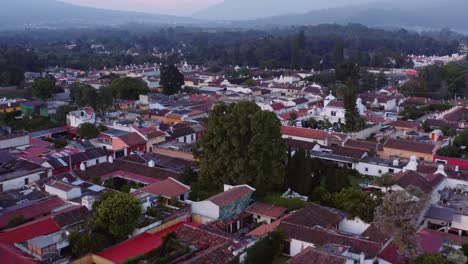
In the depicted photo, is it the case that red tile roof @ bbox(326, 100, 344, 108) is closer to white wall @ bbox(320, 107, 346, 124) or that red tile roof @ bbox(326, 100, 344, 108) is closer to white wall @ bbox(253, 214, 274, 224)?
Answer: white wall @ bbox(320, 107, 346, 124)

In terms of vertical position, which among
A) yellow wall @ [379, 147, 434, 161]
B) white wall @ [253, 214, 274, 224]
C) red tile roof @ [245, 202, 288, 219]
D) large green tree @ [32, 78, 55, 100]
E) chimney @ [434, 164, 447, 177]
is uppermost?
large green tree @ [32, 78, 55, 100]

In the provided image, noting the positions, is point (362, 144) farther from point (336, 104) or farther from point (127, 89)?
point (127, 89)

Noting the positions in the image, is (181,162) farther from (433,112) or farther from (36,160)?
(433,112)

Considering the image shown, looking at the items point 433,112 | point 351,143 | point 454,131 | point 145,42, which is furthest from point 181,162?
point 145,42

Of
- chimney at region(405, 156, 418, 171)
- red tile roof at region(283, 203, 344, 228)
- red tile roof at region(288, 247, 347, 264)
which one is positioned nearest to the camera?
red tile roof at region(288, 247, 347, 264)

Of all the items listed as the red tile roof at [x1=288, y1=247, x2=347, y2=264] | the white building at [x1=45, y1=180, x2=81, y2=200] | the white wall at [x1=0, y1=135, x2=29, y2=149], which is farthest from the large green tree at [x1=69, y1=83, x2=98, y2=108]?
the red tile roof at [x1=288, y1=247, x2=347, y2=264]
